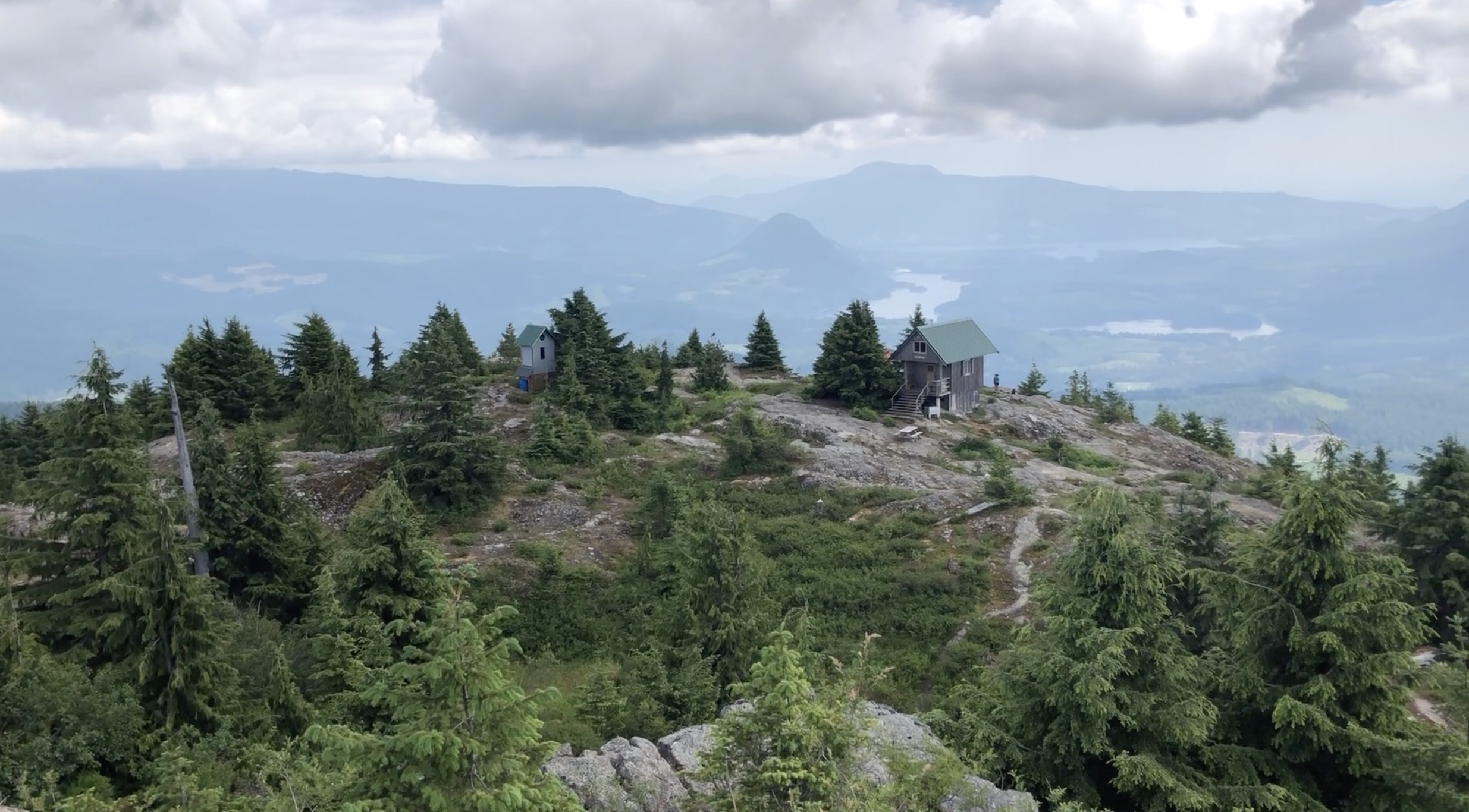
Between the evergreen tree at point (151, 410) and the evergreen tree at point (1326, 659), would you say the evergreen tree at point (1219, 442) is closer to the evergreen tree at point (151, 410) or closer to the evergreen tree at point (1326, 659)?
the evergreen tree at point (1326, 659)

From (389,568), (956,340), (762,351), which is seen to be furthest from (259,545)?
(762,351)

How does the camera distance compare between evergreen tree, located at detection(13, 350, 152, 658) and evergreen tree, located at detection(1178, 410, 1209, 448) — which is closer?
evergreen tree, located at detection(13, 350, 152, 658)

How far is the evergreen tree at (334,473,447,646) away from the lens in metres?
16.6

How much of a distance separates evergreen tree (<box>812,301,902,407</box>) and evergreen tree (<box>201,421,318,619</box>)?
3040 cm

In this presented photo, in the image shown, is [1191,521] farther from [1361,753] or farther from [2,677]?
[2,677]

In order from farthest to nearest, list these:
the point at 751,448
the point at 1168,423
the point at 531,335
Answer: the point at 1168,423
the point at 531,335
the point at 751,448

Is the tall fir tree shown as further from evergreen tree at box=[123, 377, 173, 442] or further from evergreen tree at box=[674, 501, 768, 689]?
evergreen tree at box=[674, 501, 768, 689]

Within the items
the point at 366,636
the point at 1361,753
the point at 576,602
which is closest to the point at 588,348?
the point at 576,602

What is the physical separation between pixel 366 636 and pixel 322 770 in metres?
4.93

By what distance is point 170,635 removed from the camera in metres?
15.8

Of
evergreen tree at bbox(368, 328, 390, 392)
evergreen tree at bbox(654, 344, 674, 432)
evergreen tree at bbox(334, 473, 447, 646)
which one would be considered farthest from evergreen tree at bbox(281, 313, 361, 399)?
evergreen tree at bbox(334, 473, 447, 646)

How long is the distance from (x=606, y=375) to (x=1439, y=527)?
107 feet

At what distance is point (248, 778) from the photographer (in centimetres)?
1454

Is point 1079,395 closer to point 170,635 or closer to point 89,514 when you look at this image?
point 170,635
